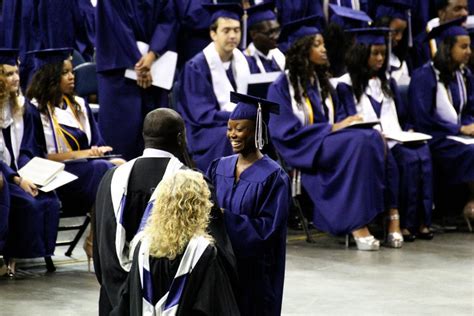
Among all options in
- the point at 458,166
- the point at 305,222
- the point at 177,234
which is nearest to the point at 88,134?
the point at 305,222

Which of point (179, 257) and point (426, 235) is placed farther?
point (426, 235)

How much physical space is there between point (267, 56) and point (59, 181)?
9.91 feet

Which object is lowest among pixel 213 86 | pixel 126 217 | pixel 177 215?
pixel 126 217

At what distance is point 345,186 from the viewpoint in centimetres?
934

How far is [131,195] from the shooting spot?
210 inches

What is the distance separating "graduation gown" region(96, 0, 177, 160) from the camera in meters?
9.87

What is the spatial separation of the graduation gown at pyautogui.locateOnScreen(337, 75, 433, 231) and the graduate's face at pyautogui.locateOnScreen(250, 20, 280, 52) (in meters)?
0.82

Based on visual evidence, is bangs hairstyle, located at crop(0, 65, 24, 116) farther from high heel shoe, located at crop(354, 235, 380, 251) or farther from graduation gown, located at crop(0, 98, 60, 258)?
high heel shoe, located at crop(354, 235, 380, 251)

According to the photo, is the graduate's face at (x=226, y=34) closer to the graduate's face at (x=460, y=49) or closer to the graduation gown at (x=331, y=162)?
the graduation gown at (x=331, y=162)

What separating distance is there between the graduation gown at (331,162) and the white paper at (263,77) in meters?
0.37

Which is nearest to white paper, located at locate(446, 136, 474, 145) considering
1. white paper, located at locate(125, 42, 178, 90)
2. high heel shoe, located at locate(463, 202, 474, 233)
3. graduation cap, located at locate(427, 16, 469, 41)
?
high heel shoe, located at locate(463, 202, 474, 233)

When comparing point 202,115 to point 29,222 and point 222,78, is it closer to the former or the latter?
point 222,78

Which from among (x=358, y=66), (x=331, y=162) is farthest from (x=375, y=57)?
(x=331, y=162)

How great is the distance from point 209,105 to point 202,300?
5019 millimetres
